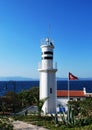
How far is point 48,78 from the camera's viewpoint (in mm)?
30406

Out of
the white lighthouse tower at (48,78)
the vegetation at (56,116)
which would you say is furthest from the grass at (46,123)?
the white lighthouse tower at (48,78)

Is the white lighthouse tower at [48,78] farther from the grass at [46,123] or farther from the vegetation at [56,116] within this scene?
the grass at [46,123]

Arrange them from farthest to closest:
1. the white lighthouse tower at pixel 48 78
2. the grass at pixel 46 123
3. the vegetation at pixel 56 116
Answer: the white lighthouse tower at pixel 48 78 < the vegetation at pixel 56 116 < the grass at pixel 46 123

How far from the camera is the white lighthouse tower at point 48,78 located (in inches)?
1194

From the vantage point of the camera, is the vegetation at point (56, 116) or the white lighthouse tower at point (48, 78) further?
the white lighthouse tower at point (48, 78)

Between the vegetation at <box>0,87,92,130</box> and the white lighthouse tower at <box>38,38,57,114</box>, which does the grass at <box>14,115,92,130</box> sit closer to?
the vegetation at <box>0,87,92,130</box>

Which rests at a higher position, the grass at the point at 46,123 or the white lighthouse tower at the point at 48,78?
the white lighthouse tower at the point at 48,78

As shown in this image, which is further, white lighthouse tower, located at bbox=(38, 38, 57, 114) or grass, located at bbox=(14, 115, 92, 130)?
white lighthouse tower, located at bbox=(38, 38, 57, 114)

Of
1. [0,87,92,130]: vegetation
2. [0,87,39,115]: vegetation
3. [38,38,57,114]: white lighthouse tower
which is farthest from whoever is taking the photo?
[0,87,39,115]: vegetation

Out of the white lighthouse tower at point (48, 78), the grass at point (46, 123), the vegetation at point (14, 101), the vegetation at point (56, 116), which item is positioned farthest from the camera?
the vegetation at point (14, 101)

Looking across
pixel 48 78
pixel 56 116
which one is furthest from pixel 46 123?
pixel 48 78

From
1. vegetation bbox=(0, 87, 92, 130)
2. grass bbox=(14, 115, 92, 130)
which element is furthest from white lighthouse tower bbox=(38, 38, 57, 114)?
grass bbox=(14, 115, 92, 130)

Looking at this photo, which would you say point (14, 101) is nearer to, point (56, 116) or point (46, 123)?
point (46, 123)

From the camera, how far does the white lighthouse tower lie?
3033 cm
